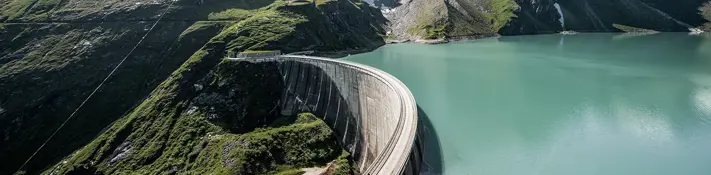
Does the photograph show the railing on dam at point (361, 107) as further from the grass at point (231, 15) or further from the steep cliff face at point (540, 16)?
the steep cliff face at point (540, 16)

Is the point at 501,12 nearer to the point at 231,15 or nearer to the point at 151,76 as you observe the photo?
the point at 231,15

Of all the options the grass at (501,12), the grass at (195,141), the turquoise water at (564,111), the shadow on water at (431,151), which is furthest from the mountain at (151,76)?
the grass at (501,12)

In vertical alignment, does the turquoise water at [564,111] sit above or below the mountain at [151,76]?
above

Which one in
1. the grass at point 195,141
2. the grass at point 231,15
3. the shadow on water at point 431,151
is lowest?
the grass at point 195,141

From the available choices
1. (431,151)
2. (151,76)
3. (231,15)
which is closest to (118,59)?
(151,76)

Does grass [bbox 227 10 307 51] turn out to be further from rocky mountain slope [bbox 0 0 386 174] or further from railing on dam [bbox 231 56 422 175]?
railing on dam [bbox 231 56 422 175]

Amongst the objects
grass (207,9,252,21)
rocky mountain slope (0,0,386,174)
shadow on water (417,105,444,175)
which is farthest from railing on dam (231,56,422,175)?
grass (207,9,252,21)

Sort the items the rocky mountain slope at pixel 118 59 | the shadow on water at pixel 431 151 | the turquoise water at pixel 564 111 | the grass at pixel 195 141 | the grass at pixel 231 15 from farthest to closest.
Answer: the grass at pixel 231 15
the rocky mountain slope at pixel 118 59
the grass at pixel 195 141
the turquoise water at pixel 564 111
the shadow on water at pixel 431 151
